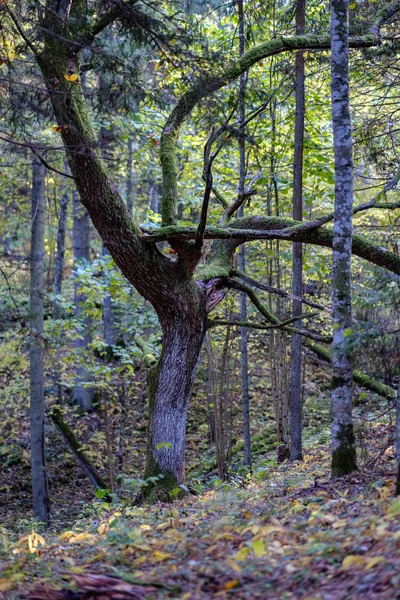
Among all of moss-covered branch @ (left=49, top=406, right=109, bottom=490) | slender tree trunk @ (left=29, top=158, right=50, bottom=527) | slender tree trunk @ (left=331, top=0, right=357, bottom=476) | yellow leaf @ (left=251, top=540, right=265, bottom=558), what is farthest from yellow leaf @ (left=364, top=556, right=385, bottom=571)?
moss-covered branch @ (left=49, top=406, right=109, bottom=490)

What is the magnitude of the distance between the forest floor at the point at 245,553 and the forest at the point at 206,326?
21 millimetres

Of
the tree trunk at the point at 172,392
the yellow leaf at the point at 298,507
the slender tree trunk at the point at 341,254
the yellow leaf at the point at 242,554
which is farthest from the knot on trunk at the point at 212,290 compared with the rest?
the yellow leaf at the point at 242,554

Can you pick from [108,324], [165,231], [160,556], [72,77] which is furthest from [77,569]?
[108,324]

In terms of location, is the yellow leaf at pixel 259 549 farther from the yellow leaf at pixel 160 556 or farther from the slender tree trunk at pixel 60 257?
the slender tree trunk at pixel 60 257

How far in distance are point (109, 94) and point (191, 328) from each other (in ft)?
11.4

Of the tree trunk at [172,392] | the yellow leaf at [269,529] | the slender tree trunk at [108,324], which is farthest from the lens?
the slender tree trunk at [108,324]

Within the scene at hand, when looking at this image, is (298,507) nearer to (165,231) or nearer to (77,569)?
(77,569)

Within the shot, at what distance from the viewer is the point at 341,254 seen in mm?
5871

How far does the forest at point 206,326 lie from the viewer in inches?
153

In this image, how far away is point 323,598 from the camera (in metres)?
2.96

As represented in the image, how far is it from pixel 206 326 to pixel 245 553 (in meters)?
4.91

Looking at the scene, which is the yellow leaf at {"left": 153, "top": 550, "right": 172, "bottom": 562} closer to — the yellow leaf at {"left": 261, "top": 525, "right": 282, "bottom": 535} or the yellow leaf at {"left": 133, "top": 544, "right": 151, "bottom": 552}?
the yellow leaf at {"left": 133, "top": 544, "right": 151, "bottom": 552}

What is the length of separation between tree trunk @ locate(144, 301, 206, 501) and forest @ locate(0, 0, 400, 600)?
0.09ft

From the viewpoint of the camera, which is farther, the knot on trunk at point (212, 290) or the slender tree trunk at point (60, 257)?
the slender tree trunk at point (60, 257)
